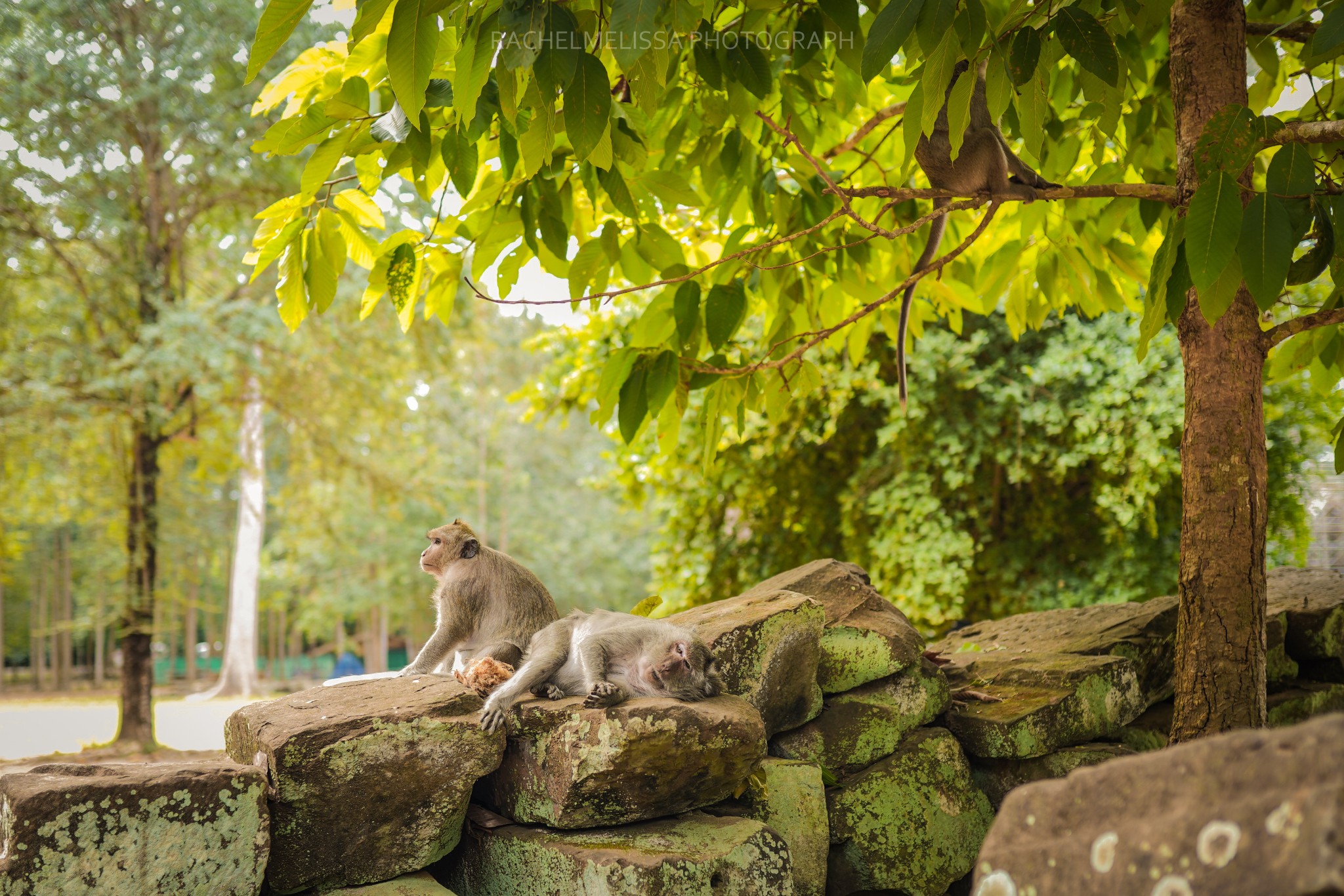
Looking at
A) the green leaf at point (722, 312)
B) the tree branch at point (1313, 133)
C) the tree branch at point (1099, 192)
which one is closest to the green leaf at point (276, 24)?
the tree branch at point (1099, 192)

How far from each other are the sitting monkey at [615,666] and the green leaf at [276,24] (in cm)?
176

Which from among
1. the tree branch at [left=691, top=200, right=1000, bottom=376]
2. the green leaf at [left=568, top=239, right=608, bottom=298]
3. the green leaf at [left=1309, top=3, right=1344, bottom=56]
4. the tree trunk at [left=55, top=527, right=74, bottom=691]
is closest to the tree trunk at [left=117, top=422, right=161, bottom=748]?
the green leaf at [left=568, top=239, right=608, bottom=298]

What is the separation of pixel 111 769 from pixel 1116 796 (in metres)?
2.32

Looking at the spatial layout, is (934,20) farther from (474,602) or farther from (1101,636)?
(1101,636)

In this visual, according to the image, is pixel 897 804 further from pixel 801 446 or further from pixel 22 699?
pixel 22 699

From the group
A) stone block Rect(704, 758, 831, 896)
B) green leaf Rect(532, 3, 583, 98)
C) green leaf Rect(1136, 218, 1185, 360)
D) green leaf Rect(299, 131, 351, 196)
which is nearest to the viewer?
green leaf Rect(532, 3, 583, 98)

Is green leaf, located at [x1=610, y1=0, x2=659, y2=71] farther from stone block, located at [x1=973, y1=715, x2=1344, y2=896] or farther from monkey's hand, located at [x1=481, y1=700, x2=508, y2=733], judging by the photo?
monkey's hand, located at [x1=481, y1=700, x2=508, y2=733]

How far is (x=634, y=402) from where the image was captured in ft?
9.97

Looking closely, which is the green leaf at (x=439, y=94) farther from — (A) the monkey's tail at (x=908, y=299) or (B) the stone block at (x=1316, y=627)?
(B) the stone block at (x=1316, y=627)

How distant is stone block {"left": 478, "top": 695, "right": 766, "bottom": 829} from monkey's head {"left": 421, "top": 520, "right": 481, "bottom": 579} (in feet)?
2.44

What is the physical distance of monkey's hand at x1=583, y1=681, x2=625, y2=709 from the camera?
264 cm

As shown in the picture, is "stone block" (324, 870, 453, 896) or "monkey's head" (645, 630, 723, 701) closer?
"stone block" (324, 870, 453, 896)

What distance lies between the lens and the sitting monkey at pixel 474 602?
3.33m

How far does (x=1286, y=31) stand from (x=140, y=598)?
9.31m
